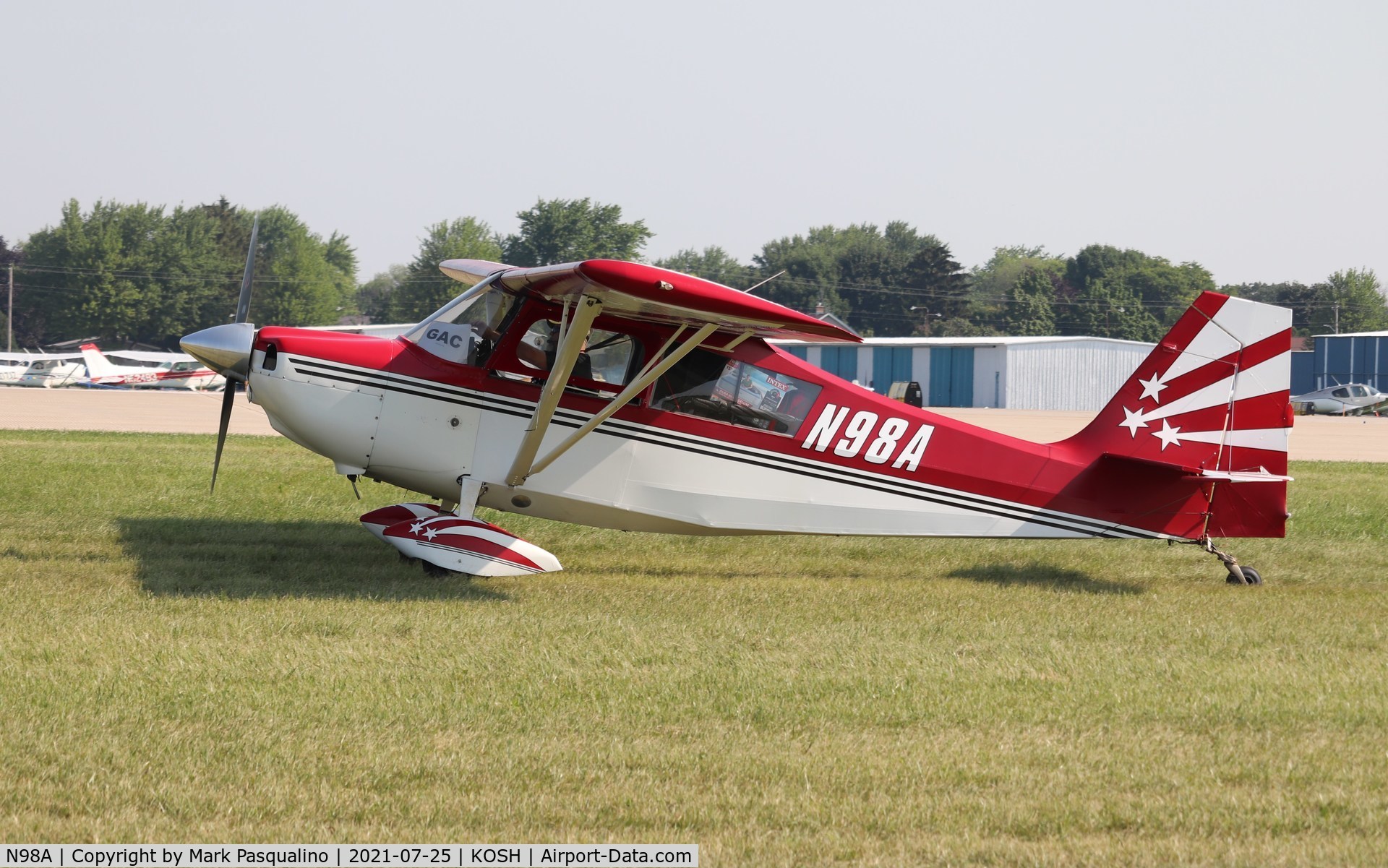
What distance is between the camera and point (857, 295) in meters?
107

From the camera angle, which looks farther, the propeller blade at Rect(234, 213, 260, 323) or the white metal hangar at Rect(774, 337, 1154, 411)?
the white metal hangar at Rect(774, 337, 1154, 411)

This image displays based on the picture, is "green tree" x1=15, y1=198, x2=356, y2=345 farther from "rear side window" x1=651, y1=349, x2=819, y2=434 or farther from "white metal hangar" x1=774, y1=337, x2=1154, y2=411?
"rear side window" x1=651, y1=349, x2=819, y2=434

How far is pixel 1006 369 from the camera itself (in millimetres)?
61469

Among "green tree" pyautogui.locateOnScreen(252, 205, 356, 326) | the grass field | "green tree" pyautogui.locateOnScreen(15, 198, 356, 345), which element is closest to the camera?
the grass field

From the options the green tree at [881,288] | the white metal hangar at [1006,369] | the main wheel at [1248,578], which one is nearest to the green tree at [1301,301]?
the green tree at [881,288]

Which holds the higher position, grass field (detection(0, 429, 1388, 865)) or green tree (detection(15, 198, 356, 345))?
green tree (detection(15, 198, 356, 345))

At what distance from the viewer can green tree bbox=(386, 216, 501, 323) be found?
317ft

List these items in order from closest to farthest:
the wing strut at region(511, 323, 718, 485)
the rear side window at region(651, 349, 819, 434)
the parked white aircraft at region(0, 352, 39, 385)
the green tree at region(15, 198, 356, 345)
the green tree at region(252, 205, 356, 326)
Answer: the wing strut at region(511, 323, 718, 485)
the rear side window at region(651, 349, 819, 434)
the parked white aircraft at region(0, 352, 39, 385)
the green tree at region(15, 198, 356, 345)
the green tree at region(252, 205, 356, 326)

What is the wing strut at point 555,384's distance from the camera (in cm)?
809

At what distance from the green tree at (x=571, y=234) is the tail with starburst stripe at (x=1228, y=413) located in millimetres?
88650

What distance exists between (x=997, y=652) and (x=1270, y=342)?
4231mm

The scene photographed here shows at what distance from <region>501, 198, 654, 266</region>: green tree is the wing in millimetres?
88974

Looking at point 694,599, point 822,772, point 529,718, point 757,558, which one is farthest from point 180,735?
point 757,558
